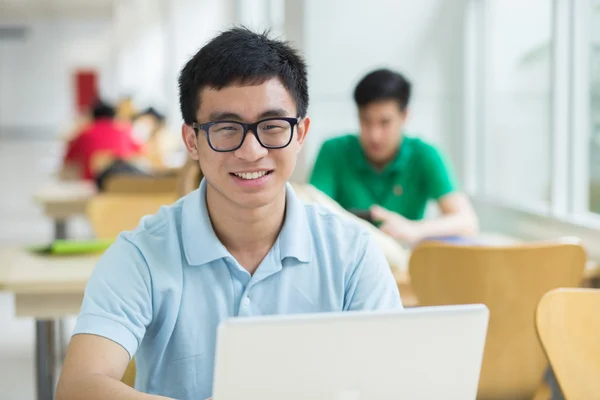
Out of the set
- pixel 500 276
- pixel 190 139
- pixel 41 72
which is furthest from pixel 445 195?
pixel 41 72

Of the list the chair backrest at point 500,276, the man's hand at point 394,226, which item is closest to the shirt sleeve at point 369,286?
the chair backrest at point 500,276

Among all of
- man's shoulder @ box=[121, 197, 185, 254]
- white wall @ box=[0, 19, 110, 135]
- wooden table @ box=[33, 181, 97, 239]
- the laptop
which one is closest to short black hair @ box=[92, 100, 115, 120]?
wooden table @ box=[33, 181, 97, 239]

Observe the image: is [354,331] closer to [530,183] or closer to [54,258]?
[54,258]

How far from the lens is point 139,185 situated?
15.6 feet

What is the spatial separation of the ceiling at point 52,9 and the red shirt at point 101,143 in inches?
456

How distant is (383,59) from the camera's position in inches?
202

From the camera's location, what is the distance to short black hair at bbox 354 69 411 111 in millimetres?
3350

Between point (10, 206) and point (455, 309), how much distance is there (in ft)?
32.5

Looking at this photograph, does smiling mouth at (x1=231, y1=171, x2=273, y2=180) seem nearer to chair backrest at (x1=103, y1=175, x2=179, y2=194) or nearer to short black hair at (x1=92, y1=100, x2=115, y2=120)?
chair backrest at (x1=103, y1=175, x2=179, y2=194)

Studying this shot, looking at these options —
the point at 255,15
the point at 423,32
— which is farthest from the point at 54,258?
the point at 255,15

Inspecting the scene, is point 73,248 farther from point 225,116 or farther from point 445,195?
point 225,116

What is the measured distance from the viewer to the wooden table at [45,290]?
2562 mm

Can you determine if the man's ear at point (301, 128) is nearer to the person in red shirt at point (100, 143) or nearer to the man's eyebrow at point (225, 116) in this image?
the man's eyebrow at point (225, 116)

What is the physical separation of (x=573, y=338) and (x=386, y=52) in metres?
3.60
